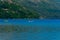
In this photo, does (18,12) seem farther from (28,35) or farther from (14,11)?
(28,35)

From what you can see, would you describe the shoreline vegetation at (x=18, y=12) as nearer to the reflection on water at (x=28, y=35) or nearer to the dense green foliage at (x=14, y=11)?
the dense green foliage at (x=14, y=11)

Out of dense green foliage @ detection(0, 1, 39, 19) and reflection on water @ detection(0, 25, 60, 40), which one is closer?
reflection on water @ detection(0, 25, 60, 40)

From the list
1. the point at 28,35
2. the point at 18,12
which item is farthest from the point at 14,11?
the point at 28,35

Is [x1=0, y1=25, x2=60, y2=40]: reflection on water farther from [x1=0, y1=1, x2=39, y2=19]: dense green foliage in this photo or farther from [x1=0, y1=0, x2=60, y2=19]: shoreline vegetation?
[x1=0, y1=1, x2=39, y2=19]: dense green foliage

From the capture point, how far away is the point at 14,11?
40500mm

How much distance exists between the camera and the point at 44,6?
45.2m

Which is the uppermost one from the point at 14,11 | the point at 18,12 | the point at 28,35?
the point at 28,35

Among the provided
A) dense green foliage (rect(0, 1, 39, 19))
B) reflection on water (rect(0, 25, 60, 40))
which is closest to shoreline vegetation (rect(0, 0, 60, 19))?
dense green foliage (rect(0, 1, 39, 19))

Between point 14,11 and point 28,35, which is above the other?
point 28,35

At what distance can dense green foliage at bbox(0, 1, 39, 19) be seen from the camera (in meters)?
38.8

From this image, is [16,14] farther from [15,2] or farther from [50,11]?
[50,11]

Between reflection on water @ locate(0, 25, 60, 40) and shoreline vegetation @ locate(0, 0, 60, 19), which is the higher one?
reflection on water @ locate(0, 25, 60, 40)

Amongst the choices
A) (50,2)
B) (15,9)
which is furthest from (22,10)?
(50,2)

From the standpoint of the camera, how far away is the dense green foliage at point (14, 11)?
3875 centimetres
